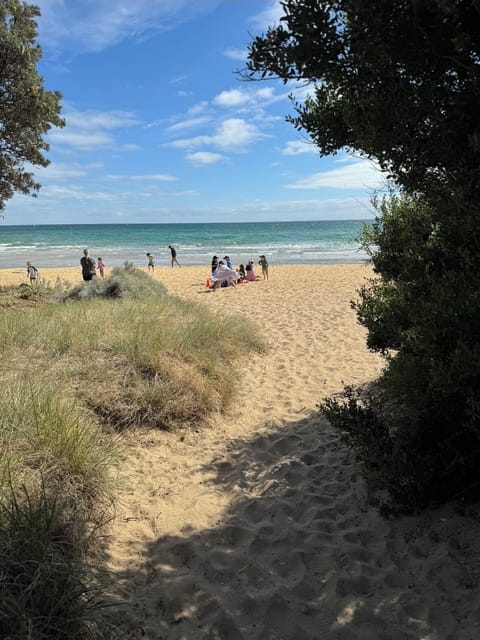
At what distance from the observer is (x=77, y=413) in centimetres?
412

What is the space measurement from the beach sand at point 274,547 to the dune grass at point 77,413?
29 centimetres

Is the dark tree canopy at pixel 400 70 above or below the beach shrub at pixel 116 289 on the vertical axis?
above

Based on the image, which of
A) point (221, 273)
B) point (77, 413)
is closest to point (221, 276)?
point (221, 273)

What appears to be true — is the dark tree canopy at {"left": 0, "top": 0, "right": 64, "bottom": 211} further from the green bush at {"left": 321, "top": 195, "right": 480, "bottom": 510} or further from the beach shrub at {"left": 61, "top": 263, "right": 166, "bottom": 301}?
the green bush at {"left": 321, "top": 195, "right": 480, "bottom": 510}

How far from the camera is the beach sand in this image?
256cm

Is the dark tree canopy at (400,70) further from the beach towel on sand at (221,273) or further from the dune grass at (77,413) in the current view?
the beach towel on sand at (221,273)

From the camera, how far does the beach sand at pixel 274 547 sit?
2559 millimetres

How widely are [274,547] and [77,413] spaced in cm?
217

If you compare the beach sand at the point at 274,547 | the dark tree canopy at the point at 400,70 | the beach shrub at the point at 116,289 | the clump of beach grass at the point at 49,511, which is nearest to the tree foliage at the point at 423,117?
the dark tree canopy at the point at 400,70

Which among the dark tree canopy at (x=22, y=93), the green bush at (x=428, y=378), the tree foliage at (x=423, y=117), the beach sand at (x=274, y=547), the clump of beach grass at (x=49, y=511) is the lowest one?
the beach sand at (x=274, y=547)

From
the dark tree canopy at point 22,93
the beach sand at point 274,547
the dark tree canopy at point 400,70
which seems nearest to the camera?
the dark tree canopy at point 400,70

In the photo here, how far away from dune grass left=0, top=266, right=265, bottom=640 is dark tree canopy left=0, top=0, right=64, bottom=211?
216 inches

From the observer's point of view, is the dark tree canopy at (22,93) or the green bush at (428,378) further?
the dark tree canopy at (22,93)

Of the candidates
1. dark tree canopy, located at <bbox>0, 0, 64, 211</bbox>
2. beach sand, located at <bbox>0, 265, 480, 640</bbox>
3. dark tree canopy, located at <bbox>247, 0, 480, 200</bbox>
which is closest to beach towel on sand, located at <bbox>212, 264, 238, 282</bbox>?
dark tree canopy, located at <bbox>0, 0, 64, 211</bbox>
